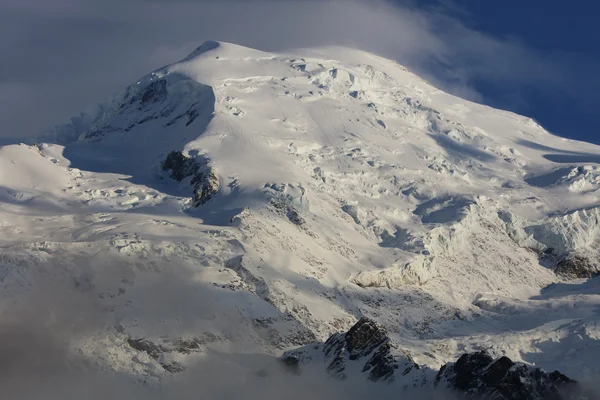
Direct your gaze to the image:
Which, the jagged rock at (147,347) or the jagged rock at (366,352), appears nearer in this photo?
the jagged rock at (366,352)

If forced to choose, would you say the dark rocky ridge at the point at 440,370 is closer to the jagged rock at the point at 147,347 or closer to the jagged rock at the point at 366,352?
the jagged rock at the point at 366,352

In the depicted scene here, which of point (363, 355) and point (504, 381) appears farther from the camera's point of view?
point (363, 355)

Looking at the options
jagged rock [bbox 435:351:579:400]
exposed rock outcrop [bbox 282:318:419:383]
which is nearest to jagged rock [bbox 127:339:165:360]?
exposed rock outcrop [bbox 282:318:419:383]

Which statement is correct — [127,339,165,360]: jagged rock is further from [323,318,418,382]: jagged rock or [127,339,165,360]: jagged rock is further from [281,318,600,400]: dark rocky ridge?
[323,318,418,382]: jagged rock

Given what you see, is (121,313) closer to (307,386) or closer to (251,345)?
(251,345)

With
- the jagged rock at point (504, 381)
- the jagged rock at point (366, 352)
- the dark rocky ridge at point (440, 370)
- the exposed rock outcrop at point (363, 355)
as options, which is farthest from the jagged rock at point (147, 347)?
the jagged rock at point (504, 381)

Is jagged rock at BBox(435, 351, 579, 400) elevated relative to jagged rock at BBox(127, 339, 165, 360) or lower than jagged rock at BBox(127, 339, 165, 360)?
elevated

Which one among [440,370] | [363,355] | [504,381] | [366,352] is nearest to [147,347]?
[363,355]

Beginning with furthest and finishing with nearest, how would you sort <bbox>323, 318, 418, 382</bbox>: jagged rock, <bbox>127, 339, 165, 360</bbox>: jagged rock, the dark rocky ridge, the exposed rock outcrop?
<bbox>127, 339, 165, 360</bbox>: jagged rock
<bbox>323, 318, 418, 382</bbox>: jagged rock
the exposed rock outcrop
the dark rocky ridge

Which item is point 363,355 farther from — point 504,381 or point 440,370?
point 504,381
